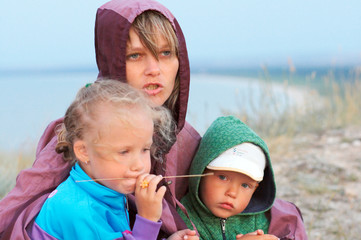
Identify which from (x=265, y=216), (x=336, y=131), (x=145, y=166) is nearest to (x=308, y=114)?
(x=336, y=131)

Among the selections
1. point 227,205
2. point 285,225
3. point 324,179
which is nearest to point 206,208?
point 227,205

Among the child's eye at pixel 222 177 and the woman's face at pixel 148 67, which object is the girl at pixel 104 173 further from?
the child's eye at pixel 222 177

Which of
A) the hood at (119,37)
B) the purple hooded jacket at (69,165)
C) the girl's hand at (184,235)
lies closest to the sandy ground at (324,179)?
the purple hooded jacket at (69,165)

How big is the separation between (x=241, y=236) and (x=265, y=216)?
38 centimetres

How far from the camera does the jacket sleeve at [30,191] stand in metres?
2.42

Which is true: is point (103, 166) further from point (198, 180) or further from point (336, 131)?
point (336, 131)

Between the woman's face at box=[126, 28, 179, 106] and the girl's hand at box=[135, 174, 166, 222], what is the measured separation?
0.61 m

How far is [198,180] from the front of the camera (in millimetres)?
3068

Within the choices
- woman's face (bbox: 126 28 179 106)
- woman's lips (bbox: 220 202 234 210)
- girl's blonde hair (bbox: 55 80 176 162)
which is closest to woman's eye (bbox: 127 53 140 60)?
Answer: woman's face (bbox: 126 28 179 106)

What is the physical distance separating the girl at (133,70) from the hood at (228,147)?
0.22 meters

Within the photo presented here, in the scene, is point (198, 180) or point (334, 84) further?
point (334, 84)

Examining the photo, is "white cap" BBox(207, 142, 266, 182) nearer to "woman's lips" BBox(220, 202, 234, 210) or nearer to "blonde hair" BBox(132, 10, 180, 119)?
"woman's lips" BBox(220, 202, 234, 210)

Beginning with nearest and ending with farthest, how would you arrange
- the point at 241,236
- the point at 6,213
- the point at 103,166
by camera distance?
1. the point at 103,166
2. the point at 6,213
3. the point at 241,236

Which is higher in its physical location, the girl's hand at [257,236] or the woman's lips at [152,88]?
the woman's lips at [152,88]
